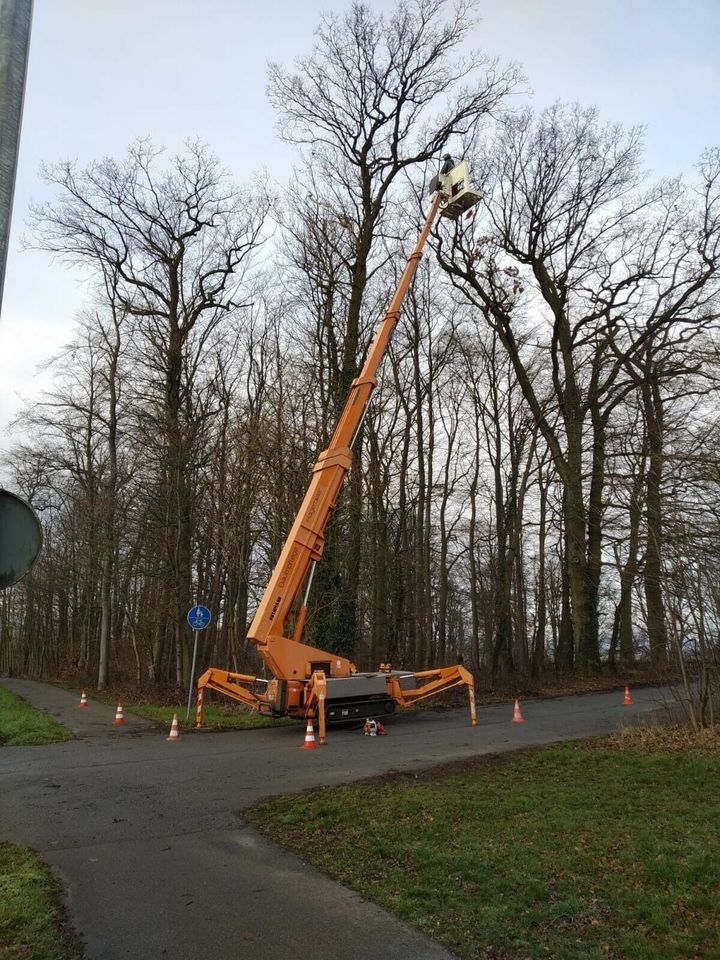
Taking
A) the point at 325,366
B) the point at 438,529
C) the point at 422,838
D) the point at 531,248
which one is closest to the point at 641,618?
the point at 422,838

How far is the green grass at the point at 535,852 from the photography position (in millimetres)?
4723

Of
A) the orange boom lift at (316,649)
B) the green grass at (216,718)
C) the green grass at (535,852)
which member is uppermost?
the orange boom lift at (316,649)

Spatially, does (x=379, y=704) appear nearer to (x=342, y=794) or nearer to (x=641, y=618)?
(x=641, y=618)

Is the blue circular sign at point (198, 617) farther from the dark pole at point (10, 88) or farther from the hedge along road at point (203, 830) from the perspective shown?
the dark pole at point (10, 88)

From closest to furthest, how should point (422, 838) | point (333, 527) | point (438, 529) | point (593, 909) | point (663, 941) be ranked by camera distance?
→ point (663, 941), point (593, 909), point (422, 838), point (333, 527), point (438, 529)

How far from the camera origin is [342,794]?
29.2 ft

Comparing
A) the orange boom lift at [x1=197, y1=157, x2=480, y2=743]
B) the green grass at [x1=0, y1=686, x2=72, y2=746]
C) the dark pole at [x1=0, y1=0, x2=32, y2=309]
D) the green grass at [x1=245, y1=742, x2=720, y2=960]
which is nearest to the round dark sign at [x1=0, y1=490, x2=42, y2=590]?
the dark pole at [x1=0, y1=0, x2=32, y2=309]

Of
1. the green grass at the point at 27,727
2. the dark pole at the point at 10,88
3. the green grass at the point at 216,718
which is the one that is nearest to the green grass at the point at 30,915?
the dark pole at the point at 10,88

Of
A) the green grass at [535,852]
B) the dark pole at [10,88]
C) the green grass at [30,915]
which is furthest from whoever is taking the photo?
the green grass at [535,852]

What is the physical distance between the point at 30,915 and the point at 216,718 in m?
12.1

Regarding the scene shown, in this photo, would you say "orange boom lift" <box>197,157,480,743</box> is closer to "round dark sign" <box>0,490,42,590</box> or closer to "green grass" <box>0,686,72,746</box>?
"green grass" <box>0,686,72,746</box>

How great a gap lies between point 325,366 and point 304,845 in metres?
17.9

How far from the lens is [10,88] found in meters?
3.51

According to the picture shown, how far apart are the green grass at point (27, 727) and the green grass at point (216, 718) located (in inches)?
85.6
